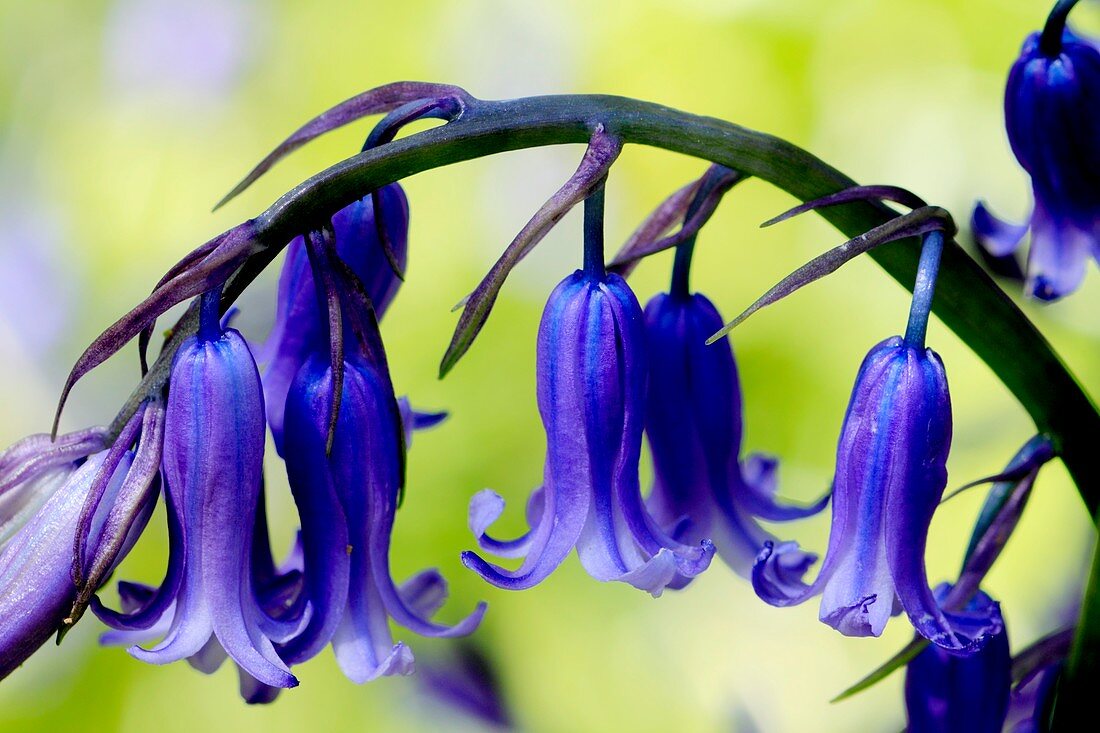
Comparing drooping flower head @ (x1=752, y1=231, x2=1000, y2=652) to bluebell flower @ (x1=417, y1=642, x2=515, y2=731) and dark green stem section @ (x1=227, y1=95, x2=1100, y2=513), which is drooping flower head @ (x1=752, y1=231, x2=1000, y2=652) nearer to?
dark green stem section @ (x1=227, y1=95, x2=1100, y2=513)

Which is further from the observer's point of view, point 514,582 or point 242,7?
point 242,7

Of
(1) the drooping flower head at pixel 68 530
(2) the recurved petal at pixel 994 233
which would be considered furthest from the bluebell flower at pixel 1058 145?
(1) the drooping flower head at pixel 68 530

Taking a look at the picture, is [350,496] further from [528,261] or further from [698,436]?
[528,261]

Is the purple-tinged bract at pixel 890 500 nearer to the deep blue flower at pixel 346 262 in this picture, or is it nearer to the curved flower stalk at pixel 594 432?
the curved flower stalk at pixel 594 432

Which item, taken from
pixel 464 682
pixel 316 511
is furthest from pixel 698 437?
pixel 464 682

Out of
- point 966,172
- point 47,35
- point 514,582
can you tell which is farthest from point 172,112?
point 514,582

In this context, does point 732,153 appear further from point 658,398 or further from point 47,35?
point 47,35
